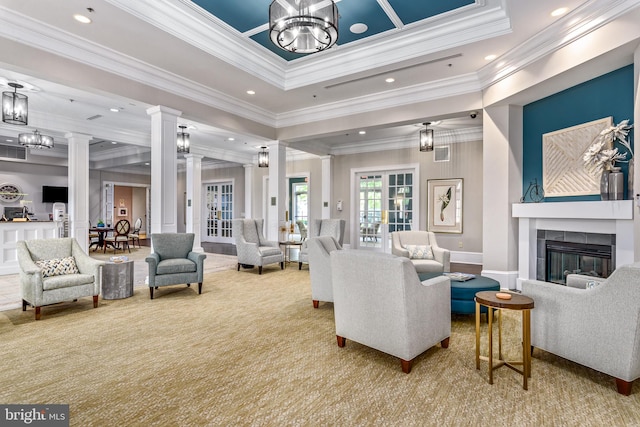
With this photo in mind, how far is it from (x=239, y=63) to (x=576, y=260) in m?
5.04

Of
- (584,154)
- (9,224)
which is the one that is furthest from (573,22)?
(9,224)

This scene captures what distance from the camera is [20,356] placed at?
9.05 ft

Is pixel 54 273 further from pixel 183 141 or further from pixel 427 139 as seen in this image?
pixel 427 139

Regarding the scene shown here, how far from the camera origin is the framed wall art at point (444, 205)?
7863 millimetres

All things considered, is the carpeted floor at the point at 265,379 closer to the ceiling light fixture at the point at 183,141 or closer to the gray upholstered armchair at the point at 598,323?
the gray upholstered armchair at the point at 598,323

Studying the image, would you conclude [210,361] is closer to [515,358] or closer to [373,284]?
[373,284]

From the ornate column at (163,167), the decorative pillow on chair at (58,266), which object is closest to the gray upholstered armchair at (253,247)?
the ornate column at (163,167)

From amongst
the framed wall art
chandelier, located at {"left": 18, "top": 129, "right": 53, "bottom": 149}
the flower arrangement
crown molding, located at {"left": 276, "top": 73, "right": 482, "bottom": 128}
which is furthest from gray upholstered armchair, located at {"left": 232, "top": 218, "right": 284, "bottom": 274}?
the flower arrangement

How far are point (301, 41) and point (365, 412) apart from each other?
3058 mm

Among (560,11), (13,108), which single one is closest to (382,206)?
(560,11)

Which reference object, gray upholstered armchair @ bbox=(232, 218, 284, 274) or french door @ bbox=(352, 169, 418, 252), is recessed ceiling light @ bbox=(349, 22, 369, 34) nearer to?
gray upholstered armchair @ bbox=(232, 218, 284, 274)

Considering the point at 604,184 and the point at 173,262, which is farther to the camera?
the point at 173,262

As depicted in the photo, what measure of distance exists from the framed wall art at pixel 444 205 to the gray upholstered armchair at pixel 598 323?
5.45m

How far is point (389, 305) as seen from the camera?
2.49 meters
